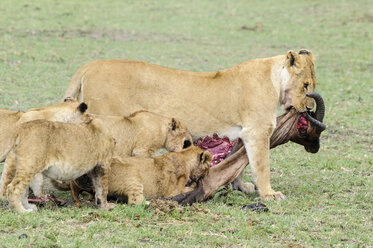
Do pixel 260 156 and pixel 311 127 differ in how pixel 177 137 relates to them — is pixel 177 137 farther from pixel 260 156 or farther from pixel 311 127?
pixel 311 127

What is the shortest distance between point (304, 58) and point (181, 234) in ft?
8.93

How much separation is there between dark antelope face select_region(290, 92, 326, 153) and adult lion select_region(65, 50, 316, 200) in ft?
0.54

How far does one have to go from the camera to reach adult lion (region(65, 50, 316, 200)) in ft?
23.4

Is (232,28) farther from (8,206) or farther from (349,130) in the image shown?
(8,206)

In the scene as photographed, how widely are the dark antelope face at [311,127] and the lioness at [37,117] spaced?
8.15 feet

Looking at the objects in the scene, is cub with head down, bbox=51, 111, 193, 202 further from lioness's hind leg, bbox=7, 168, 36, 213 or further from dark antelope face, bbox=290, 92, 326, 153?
dark antelope face, bbox=290, 92, 326, 153

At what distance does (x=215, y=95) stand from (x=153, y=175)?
129cm

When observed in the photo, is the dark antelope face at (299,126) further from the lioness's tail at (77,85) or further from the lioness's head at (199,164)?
the lioness's tail at (77,85)

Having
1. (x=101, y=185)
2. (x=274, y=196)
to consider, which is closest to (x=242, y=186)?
(x=274, y=196)

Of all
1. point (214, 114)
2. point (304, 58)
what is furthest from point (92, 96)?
point (304, 58)

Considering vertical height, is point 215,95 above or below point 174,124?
above

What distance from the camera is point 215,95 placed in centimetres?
728

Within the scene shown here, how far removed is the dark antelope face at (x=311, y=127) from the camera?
7345 mm

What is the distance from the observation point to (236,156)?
286 inches
